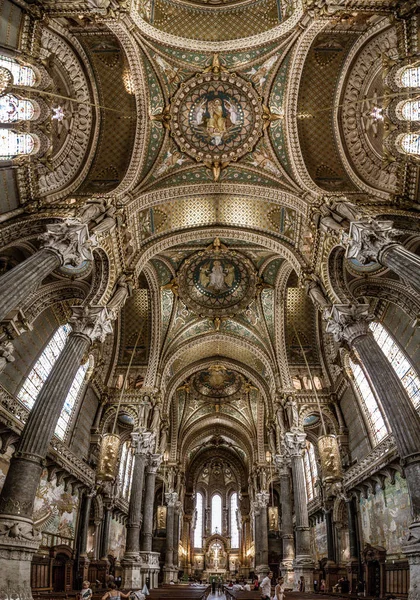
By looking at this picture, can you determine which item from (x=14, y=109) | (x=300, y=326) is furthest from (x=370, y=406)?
(x=14, y=109)

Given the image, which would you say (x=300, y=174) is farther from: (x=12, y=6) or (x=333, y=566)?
(x=333, y=566)

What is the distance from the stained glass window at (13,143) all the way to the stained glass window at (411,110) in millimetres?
11722

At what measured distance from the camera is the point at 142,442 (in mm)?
20531

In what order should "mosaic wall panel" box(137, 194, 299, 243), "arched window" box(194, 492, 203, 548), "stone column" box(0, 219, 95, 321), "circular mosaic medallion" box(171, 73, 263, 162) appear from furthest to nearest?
"arched window" box(194, 492, 203, 548), "mosaic wall panel" box(137, 194, 299, 243), "circular mosaic medallion" box(171, 73, 263, 162), "stone column" box(0, 219, 95, 321)

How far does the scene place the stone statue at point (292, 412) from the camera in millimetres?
21281

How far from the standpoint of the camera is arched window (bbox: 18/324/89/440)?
49.4 feet

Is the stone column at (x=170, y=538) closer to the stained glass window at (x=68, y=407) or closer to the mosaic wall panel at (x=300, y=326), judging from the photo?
the stained glass window at (x=68, y=407)

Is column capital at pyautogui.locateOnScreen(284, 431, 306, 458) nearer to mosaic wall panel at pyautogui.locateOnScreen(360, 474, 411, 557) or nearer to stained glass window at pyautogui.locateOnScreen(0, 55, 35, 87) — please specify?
mosaic wall panel at pyautogui.locateOnScreen(360, 474, 411, 557)

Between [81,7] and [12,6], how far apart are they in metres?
1.96

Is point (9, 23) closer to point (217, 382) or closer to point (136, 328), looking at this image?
point (136, 328)

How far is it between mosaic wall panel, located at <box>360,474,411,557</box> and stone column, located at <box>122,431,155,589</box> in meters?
9.59

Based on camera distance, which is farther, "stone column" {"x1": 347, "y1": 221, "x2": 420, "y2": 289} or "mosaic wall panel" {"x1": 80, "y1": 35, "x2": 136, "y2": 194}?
"mosaic wall panel" {"x1": 80, "y1": 35, "x2": 136, "y2": 194}

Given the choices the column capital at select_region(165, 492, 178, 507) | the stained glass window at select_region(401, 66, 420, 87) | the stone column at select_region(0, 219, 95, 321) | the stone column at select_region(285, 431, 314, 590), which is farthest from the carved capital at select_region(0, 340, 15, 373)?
the column capital at select_region(165, 492, 178, 507)

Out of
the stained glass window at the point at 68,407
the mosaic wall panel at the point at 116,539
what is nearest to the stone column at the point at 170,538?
the mosaic wall panel at the point at 116,539
